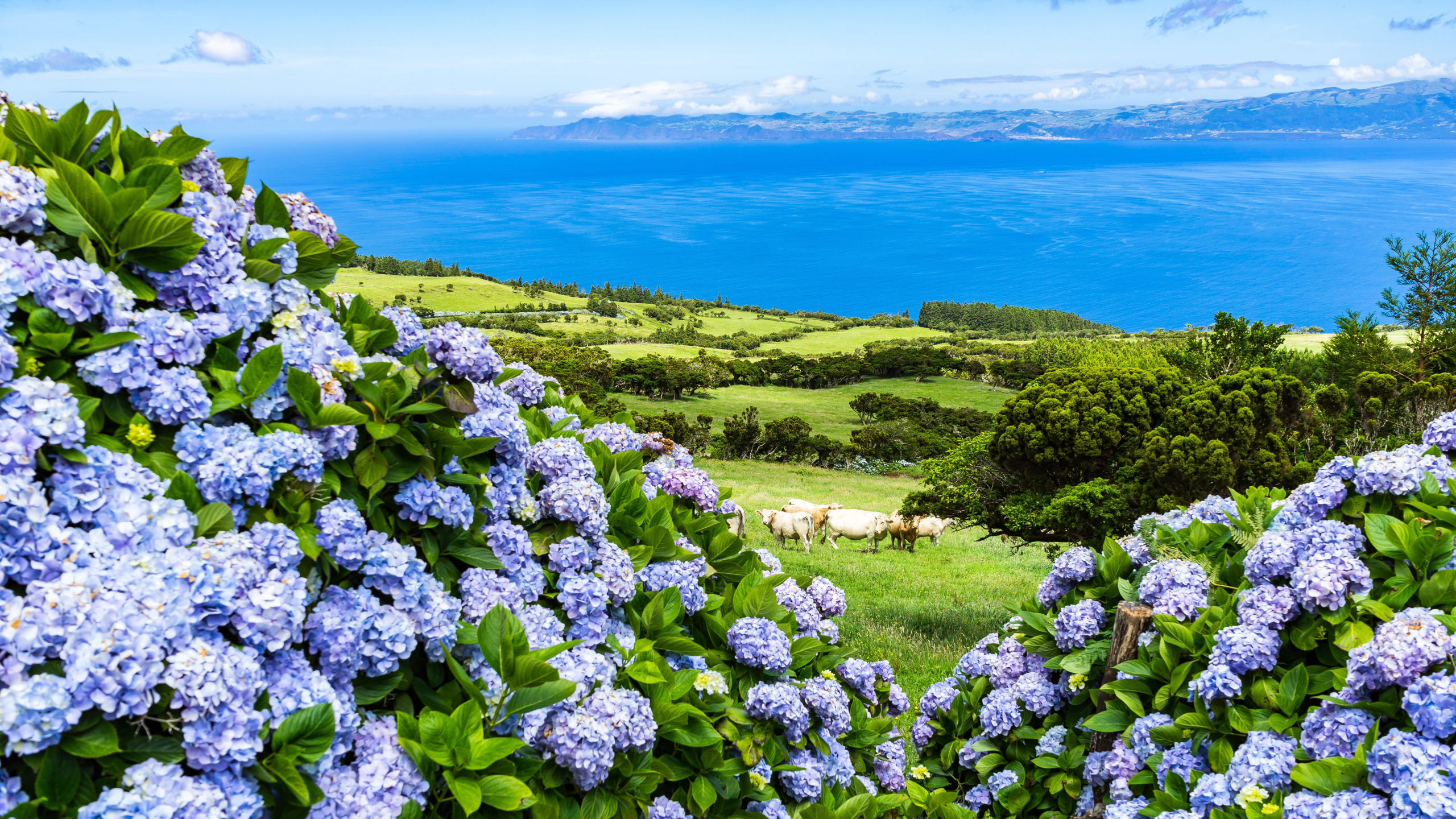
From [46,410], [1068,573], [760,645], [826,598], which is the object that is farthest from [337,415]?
[1068,573]

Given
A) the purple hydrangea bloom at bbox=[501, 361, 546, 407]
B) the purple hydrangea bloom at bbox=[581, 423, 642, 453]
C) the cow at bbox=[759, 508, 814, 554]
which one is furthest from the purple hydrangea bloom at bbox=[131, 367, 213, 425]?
the cow at bbox=[759, 508, 814, 554]

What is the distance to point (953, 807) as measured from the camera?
4801 mm

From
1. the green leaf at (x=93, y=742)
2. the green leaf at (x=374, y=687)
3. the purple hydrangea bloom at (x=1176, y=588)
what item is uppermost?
the green leaf at (x=93, y=742)

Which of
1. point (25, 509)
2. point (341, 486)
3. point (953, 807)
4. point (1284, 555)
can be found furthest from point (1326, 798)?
point (25, 509)

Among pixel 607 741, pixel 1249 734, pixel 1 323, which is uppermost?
pixel 1 323

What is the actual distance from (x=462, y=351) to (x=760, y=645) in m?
1.75

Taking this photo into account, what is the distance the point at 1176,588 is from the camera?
438 cm

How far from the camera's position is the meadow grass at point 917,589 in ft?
35.2

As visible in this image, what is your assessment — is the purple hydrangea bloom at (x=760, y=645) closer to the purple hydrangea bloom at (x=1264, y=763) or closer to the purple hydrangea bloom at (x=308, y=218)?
the purple hydrangea bloom at (x=1264, y=763)

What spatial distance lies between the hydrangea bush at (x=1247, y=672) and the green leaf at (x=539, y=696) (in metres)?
2.73

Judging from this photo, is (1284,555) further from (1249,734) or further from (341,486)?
(341,486)

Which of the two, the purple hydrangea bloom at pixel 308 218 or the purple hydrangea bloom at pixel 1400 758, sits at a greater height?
the purple hydrangea bloom at pixel 308 218

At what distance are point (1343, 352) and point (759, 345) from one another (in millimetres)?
82125

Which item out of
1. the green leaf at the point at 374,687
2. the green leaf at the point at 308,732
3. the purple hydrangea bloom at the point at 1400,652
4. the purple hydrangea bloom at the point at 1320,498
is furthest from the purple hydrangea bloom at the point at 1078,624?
the green leaf at the point at 308,732
